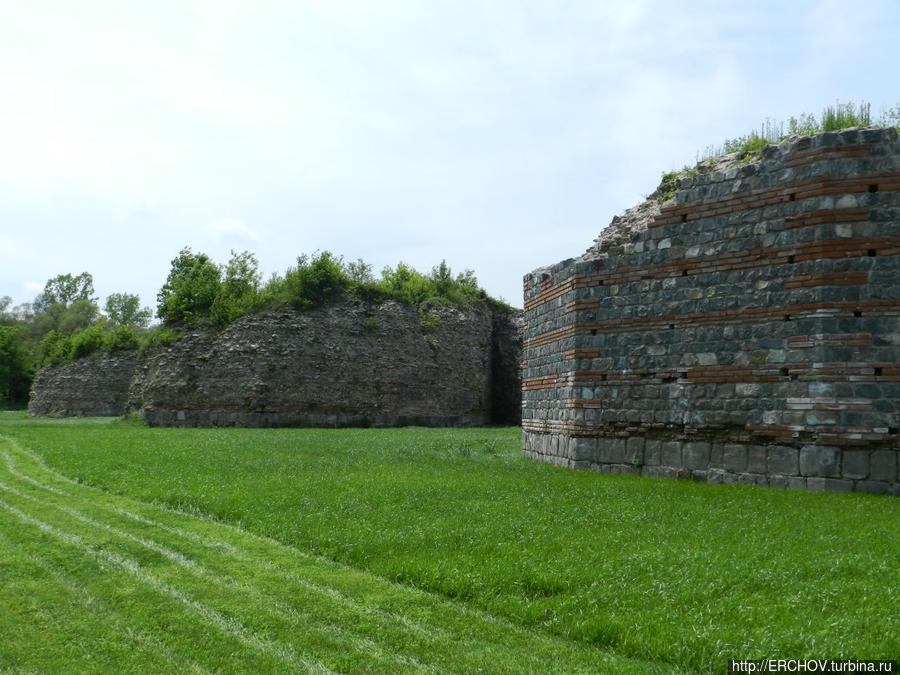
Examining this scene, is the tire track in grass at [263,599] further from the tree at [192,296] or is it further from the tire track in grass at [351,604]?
the tree at [192,296]

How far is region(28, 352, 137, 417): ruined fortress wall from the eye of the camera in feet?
98.0

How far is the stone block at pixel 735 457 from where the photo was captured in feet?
29.8

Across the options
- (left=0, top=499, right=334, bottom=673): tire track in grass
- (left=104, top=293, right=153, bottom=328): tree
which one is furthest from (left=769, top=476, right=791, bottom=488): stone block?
(left=104, top=293, right=153, bottom=328): tree

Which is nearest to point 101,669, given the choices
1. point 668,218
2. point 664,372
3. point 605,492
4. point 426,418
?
point 605,492

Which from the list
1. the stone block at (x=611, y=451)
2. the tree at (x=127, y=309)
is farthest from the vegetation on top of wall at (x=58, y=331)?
the stone block at (x=611, y=451)

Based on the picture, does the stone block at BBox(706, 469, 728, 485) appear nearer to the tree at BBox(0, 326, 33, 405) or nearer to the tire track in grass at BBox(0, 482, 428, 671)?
the tire track in grass at BBox(0, 482, 428, 671)

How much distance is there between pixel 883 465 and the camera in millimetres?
8078

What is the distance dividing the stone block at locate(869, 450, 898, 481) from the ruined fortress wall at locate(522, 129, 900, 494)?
0.02 metres

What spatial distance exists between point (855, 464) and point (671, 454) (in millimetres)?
2359

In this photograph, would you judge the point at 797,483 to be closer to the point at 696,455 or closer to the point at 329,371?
the point at 696,455

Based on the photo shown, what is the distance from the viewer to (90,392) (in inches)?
1179

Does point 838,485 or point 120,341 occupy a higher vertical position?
point 120,341

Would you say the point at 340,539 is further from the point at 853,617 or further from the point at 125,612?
the point at 853,617

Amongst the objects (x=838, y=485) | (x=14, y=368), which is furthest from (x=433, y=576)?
(x=14, y=368)
